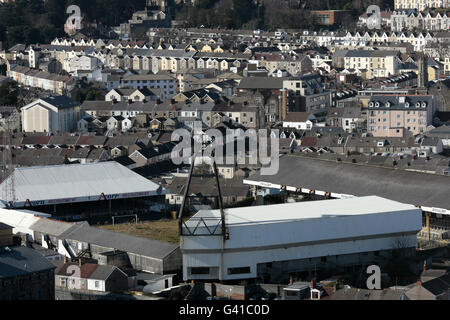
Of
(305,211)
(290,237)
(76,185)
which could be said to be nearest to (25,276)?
(290,237)

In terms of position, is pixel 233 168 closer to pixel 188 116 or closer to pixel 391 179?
pixel 391 179

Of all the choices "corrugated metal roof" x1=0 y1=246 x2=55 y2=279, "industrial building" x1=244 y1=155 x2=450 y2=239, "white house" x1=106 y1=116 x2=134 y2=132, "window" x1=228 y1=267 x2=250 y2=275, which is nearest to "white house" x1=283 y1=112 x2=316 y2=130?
"white house" x1=106 y1=116 x2=134 y2=132

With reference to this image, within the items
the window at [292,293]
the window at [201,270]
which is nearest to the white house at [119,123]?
the window at [201,270]

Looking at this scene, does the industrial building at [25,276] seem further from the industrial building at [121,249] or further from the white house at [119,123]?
the white house at [119,123]

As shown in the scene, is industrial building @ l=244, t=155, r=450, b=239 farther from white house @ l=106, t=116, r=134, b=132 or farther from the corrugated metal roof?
white house @ l=106, t=116, r=134, b=132

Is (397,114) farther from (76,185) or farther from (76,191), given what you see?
(76,191)
